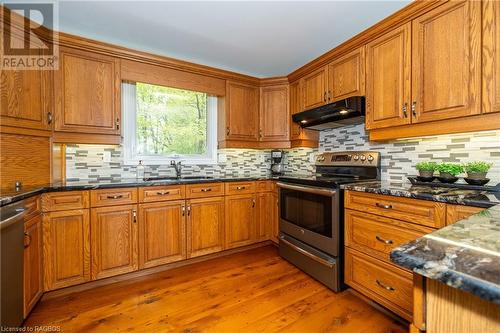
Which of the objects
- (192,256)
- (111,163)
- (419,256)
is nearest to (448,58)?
(419,256)

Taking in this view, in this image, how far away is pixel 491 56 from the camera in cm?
138

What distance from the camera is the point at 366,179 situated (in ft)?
7.64

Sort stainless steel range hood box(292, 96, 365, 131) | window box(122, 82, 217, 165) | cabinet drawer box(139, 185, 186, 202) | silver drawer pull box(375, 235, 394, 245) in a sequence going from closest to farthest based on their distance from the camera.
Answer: silver drawer pull box(375, 235, 394, 245), stainless steel range hood box(292, 96, 365, 131), cabinet drawer box(139, 185, 186, 202), window box(122, 82, 217, 165)

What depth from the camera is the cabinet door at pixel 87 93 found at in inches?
83.5

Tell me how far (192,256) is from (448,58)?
106 inches

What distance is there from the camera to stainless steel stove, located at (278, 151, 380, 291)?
1985mm

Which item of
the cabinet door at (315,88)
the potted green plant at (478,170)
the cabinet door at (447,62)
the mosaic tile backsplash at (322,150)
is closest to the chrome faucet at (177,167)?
the mosaic tile backsplash at (322,150)

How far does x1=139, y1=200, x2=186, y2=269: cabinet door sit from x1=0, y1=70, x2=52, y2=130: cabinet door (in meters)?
1.10

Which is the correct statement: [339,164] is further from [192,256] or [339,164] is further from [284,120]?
[192,256]

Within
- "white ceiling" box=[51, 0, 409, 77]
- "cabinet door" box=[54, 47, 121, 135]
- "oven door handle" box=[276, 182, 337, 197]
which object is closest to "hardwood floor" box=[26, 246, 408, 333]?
"oven door handle" box=[276, 182, 337, 197]

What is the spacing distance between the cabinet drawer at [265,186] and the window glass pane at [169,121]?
856mm

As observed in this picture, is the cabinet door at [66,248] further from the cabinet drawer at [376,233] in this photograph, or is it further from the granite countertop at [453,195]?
the granite countertop at [453,195]

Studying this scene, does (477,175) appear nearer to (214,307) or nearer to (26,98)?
(214,307)

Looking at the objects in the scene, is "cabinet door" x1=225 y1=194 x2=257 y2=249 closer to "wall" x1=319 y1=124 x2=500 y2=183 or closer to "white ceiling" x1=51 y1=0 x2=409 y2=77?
"wall" x1=319 y1=124 x2=500 y2=183
